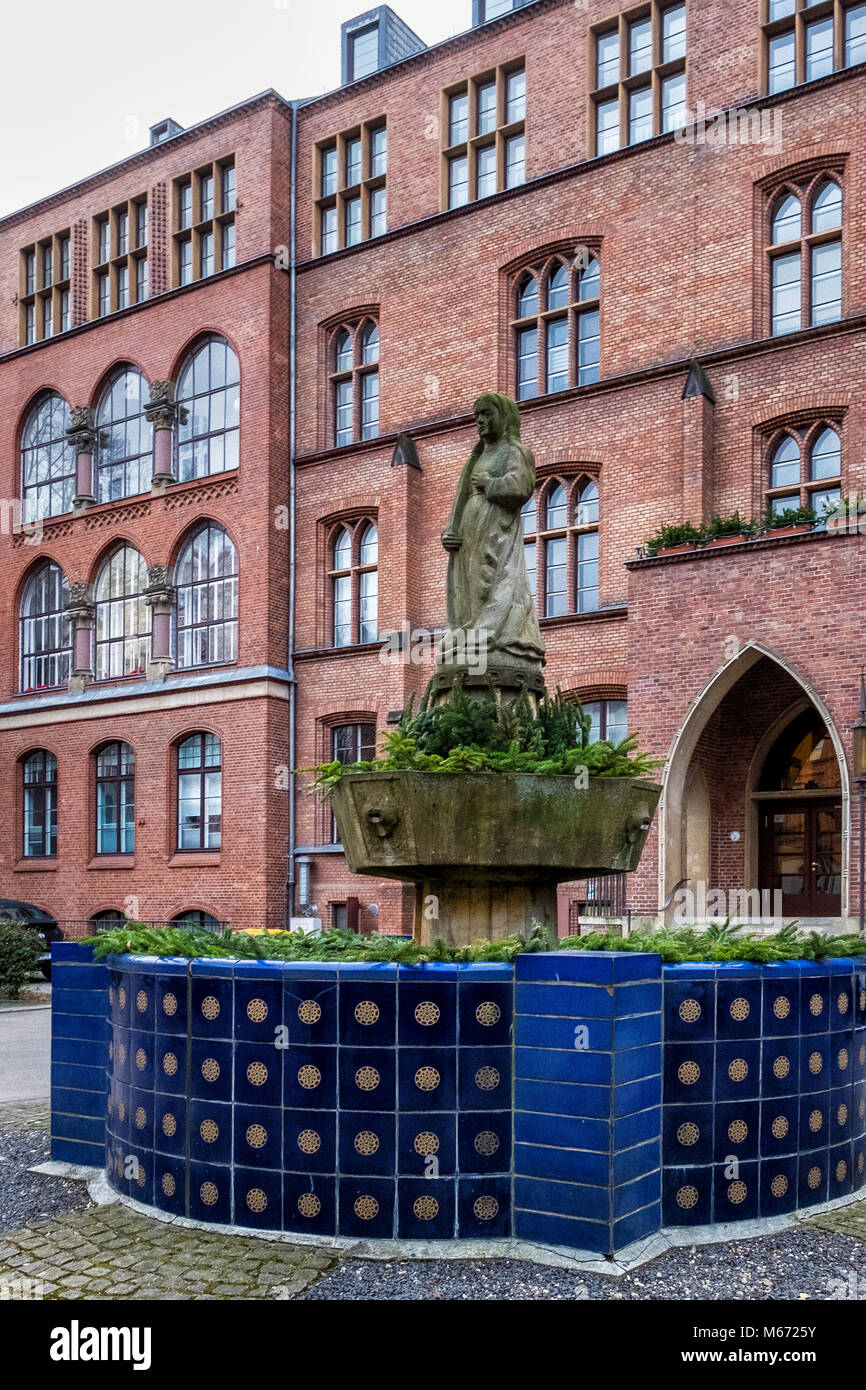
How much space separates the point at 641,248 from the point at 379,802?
18789 mm

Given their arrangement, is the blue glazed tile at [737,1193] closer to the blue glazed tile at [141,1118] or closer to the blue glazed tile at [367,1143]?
the blue glazed tile at [367,1143]

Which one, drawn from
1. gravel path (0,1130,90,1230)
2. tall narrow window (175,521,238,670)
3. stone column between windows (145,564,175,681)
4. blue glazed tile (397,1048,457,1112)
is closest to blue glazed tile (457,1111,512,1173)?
blue glazed tile (397,1048,457,1112)

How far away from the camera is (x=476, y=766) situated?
22.3ft

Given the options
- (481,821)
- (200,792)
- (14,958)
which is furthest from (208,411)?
(481,821)

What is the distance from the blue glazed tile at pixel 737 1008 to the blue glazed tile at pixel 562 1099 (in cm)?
88

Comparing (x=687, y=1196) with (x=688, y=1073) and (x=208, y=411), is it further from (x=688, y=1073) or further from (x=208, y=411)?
(x=208, y=411)

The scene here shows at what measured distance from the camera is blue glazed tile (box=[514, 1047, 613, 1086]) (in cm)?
554

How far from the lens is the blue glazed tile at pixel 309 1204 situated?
580 cm

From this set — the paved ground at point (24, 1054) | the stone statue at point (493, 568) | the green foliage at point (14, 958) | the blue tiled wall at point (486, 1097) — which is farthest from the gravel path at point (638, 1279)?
the green foliage at point (14, 958)

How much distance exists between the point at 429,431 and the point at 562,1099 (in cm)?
2128

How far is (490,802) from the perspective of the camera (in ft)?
22.2

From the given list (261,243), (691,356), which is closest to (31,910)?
(261,243)

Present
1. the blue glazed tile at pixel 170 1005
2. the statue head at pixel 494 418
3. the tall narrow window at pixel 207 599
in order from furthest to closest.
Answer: the tall narrow window at pixel 207 599 → the statue head at pixel 494 418 → the blue glazed tile at pixel 170 1005

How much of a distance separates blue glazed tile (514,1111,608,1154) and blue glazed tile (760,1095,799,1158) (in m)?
0.93
